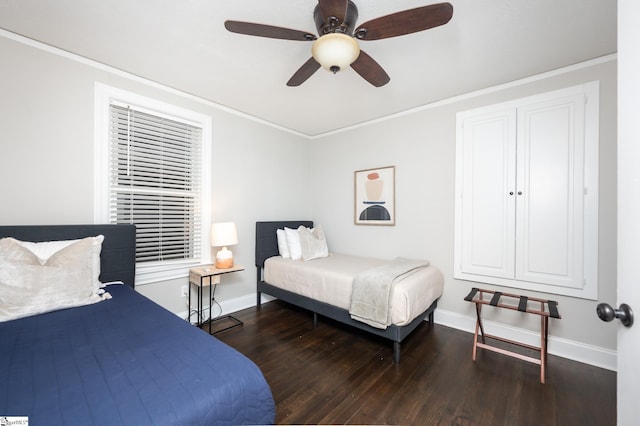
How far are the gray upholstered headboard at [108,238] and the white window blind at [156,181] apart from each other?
0.83 ft

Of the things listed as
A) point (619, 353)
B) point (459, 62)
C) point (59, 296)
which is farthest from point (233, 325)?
point (459, 62)

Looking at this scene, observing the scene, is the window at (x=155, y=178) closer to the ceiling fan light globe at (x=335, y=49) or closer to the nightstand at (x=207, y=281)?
the nightstand at (x=207, y=281)

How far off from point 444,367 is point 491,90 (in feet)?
9.05

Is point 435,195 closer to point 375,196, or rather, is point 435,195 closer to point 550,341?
point 375,196

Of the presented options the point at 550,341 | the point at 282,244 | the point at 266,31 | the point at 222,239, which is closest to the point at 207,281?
the point at 222,239

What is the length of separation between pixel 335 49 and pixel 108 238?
7.78 ft

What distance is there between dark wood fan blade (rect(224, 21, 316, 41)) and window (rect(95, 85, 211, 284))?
1684 millimetres

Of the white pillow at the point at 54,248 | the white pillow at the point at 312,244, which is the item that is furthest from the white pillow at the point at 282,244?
the white pillow at the point at 54,248

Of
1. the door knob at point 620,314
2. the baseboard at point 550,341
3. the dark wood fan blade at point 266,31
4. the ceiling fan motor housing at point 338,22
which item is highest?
the ceiling fan motor housing at point 338,22

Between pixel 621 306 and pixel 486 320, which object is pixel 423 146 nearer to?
pixel 486 320

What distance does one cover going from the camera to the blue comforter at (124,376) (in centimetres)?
82

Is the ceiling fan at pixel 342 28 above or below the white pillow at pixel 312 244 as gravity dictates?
above

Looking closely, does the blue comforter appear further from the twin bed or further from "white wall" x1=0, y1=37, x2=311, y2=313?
"white wall" x1=0, y1=37, x2=311, y2=313

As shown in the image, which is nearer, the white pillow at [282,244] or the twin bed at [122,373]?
the twin bed at [122,373]
